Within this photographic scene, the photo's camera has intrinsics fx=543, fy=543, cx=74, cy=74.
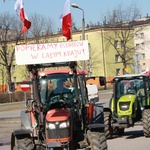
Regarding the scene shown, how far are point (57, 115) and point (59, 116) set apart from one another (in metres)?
0.06

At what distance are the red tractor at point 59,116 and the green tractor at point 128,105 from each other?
202 inches

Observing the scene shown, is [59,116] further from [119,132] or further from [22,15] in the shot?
[119,132]

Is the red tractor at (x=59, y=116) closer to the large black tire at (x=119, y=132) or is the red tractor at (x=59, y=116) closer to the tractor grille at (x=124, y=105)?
the tractor grille at (x=124, y=105)

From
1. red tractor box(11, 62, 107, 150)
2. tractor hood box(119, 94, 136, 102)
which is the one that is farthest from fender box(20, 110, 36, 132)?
tractor hood box(119, 94, 136, 102)

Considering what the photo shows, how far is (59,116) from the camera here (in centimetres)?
1130

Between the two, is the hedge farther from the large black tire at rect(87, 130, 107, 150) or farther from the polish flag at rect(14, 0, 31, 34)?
the large black tire at rect(87, 130, 107, 150)

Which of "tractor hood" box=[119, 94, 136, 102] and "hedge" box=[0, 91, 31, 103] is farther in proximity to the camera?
"hedge" box=[0, 91, 31, 103]

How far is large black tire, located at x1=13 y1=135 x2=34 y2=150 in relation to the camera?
1141 centimetres

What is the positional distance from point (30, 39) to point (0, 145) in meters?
48.9

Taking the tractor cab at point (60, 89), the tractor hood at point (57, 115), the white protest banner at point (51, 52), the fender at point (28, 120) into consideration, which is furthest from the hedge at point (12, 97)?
the white protest banner at point (51, 52)

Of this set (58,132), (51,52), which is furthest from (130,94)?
(51,52)

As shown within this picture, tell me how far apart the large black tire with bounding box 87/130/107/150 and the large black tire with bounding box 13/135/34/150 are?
1251mm

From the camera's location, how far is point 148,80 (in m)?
18.8

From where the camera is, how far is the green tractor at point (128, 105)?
17.6 metres
